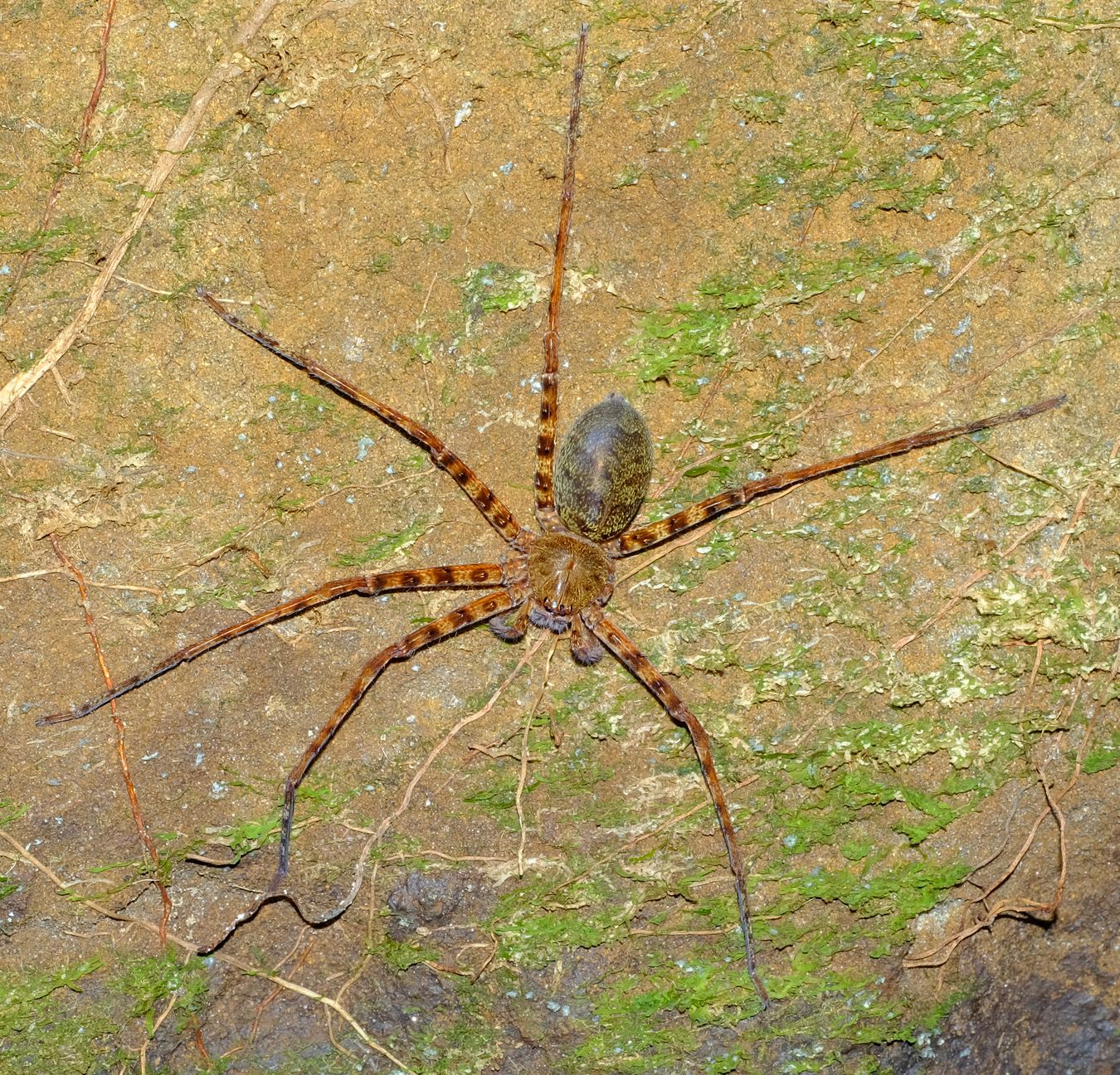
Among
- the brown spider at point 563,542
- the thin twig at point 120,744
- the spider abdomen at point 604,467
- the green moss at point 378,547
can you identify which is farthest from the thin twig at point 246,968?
the spider abdomen at point 604,467

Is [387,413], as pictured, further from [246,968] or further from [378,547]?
[246,968]

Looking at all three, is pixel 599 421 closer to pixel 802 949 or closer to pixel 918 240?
pixel 918 240

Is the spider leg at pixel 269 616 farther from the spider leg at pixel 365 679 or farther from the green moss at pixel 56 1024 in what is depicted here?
the green moss at pixel 56 1024

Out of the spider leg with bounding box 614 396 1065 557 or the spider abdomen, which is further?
the spider leg with bounding box 614 396 1065 557

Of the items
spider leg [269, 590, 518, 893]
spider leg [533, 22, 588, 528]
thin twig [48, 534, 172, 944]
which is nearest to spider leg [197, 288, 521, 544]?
spider leg [533, 22, 588, 528]

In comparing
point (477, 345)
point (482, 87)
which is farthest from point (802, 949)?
point (482, 87)

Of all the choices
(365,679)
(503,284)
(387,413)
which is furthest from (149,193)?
(365,679)

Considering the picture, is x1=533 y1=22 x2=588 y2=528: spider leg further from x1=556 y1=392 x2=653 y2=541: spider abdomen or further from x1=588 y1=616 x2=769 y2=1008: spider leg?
x1=588 y1=616 x2=769 y2=1008: spider leg
